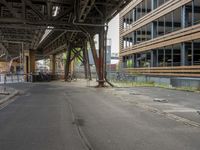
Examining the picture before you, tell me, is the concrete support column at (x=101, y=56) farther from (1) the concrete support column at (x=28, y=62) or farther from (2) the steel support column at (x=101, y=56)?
(1) the concrete support column at (x=28, y=62)

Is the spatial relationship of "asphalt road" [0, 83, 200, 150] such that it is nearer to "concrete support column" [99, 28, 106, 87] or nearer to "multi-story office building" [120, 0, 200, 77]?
"concrete support column" [99, 28, 106, 87]

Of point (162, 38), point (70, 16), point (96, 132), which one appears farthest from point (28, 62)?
point (96, 132)

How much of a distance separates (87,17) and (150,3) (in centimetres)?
1663

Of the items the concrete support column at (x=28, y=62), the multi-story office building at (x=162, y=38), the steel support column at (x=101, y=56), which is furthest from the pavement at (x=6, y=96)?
the concrete support column at (x=28, y=62)

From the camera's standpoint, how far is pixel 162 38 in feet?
128

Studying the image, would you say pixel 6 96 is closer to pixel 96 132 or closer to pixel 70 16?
pixel 70 16

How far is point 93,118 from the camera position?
11633mm

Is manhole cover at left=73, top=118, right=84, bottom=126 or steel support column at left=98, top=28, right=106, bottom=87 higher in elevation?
steel support column at left=98, top=28, right=106, bottom=87

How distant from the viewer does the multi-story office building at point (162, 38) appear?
32.4 m

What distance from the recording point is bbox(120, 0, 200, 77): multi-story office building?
106 feet

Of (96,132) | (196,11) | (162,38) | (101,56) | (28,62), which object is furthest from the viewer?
(28,62)

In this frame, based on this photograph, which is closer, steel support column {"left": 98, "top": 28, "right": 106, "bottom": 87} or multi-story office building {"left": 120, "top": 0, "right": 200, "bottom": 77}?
steel support column {"left": 98, "top": 28, "right": 106, "bottom": 87}

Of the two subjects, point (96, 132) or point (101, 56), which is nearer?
point (96, 132)

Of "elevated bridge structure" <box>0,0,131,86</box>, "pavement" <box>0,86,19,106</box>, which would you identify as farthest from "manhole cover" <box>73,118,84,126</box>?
"elevated bridge structure" <box>0,0,131,86</box>
